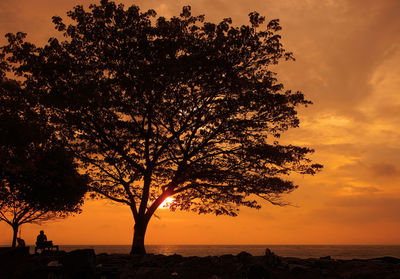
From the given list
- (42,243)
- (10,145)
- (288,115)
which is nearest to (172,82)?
(288,115)

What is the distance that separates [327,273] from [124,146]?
51.2ft

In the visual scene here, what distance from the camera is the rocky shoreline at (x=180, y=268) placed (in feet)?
Result: 48.0

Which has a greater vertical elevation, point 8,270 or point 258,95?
point 258,95

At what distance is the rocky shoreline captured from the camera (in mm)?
14633

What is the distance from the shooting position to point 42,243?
30.1 metres

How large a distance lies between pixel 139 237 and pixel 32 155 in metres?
8.91

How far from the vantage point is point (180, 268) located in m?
17.0

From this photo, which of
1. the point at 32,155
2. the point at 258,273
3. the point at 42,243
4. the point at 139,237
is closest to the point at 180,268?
the point at 258,273

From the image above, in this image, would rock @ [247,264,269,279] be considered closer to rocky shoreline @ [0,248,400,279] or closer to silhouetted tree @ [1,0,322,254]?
rocky shoreline @ [0,248,400,279]

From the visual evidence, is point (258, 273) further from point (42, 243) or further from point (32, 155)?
point (42, 243)

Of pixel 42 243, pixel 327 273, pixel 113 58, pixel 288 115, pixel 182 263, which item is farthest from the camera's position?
pixel 42 243

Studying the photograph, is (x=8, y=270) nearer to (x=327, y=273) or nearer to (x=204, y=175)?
(x=204, y=175)

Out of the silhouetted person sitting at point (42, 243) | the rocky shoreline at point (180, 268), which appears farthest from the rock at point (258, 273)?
the silhouetted person sitting at point (42, 243)

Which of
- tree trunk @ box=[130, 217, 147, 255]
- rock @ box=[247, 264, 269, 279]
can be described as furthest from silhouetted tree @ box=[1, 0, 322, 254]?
rock @ box=[247, 264, 269, 279]
